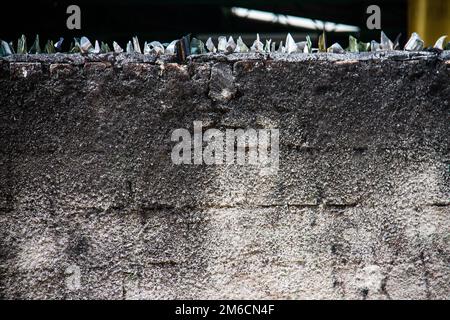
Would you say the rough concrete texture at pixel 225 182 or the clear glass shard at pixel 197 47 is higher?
the clear glass shard at pixel 197 47

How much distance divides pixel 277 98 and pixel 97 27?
5.96 metres

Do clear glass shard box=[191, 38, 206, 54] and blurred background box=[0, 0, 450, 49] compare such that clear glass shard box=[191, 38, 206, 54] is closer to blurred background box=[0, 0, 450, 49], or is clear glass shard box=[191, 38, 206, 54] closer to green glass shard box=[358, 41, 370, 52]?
green glass shard box=[358, 41, 370, 52]

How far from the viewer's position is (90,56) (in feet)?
6.60

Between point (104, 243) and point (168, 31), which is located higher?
point (168, 31)

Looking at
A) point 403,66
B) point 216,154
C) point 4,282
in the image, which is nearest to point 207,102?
point 216,154

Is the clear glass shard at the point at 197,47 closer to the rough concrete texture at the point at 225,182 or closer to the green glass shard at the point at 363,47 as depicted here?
the rough concrete texture at the point at 225,182

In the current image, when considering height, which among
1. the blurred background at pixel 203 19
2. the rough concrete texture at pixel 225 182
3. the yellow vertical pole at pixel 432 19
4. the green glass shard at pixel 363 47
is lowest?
the rough concrete texture at pixel 225 182

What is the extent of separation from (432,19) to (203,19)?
356 centimetres

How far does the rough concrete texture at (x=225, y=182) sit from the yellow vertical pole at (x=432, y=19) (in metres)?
3.42

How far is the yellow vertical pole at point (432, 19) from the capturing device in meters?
4.97

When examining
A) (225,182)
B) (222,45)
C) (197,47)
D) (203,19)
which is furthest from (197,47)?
(203,19)

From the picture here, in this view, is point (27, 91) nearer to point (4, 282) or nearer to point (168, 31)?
point (4, 282)

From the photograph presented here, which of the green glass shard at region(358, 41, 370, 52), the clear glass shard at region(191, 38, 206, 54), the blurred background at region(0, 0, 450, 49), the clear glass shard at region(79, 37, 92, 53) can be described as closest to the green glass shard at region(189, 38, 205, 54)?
the clear glass shard at region(191, 38, 206, 54)

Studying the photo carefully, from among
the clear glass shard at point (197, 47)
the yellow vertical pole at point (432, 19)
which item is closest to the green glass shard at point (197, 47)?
the clear glass shard at point (197, 47)
